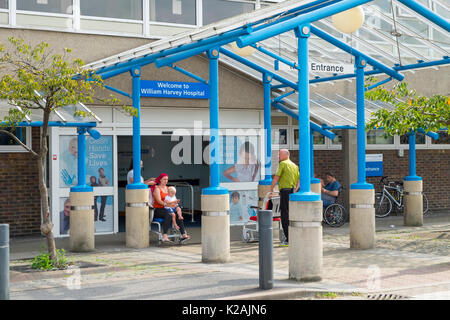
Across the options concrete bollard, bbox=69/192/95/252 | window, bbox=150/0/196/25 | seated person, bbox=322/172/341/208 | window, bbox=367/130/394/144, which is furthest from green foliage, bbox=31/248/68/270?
window, bbox=367/130/394/144

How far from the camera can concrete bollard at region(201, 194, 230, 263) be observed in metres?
9.70

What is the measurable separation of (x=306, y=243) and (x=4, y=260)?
11.9ft

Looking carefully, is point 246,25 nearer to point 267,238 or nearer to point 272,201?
point 267,238

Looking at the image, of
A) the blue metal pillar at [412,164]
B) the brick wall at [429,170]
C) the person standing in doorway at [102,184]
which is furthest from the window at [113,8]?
the blue metal pillar at [412,164]

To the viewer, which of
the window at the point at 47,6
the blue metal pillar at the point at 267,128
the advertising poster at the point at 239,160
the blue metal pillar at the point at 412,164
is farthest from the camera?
the advertising poster at the point at 239,160

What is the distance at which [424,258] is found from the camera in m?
10.1

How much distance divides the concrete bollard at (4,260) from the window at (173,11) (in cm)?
875

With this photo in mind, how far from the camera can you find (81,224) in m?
11.2

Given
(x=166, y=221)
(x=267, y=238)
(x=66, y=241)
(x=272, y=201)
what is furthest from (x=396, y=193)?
(x=267, y=238)

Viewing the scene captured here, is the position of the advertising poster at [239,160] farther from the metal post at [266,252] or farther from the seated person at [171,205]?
the metal post at [266,252]

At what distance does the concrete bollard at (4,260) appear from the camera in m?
6.60

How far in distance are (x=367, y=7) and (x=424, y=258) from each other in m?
Result: 6.66

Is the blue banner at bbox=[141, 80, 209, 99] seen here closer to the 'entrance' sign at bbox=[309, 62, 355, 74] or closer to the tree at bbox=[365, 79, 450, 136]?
the 'entrance' sign at bbox=[309, 62, 355, 74]

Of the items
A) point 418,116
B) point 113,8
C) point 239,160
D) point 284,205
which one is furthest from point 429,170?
point 113,8
